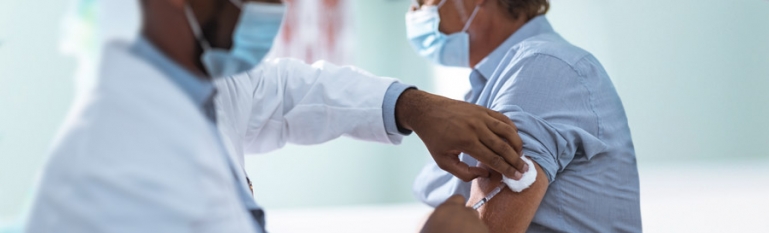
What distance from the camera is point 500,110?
1.31 m

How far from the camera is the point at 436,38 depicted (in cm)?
181

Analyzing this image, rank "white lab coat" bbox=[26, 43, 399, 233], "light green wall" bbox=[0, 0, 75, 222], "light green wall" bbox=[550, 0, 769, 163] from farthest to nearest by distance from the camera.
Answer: "light green wall" bbox=[0, 0, 75, 222]
"light green wall" bbox=[550, 0, 769, 163]
"white lab coat" bbox=[26, 43, 399, 233]

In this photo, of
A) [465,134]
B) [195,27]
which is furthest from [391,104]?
[195,27]

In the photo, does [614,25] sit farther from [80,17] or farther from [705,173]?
[80,17]

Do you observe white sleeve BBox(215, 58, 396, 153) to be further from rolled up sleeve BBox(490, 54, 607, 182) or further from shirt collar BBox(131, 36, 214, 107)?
shirt collar BBox(131, 36, 214, 107)

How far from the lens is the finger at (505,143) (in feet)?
3.77

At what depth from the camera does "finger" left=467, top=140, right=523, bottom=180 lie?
116 cm

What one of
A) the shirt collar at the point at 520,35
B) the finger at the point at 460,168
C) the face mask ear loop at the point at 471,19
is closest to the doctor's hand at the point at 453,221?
the finger at the point at 460,168

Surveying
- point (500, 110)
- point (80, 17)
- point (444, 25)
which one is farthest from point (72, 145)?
point (444, 25)

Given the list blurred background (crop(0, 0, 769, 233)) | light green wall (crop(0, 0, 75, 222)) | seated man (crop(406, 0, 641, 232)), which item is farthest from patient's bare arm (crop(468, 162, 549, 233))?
light green wall (crop(0, 0, 75, 222))

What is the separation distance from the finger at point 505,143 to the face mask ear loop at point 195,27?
55cm

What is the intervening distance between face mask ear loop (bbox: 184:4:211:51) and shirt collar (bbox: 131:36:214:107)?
4 cm

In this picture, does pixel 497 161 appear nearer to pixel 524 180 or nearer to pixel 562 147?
pixel 524 180

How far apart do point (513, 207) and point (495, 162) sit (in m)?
0.10
